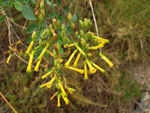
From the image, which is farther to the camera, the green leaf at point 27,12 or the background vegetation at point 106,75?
the background vegetation at point 106,75

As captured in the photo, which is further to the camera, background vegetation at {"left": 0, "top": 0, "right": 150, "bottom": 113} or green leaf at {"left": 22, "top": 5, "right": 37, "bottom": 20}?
background vegetation at {"left": 0, "top": 0, "right": 150, "bottom": 113}

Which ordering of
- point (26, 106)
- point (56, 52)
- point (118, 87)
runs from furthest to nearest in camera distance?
point (118, 87) < point (26, 106) < point (56, 52)

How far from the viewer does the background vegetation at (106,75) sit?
6.56 ft

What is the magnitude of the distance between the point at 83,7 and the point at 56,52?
6.00 ft

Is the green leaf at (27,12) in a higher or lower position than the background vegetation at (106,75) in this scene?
higher

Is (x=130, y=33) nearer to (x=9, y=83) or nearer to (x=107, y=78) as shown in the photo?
(x=107, y=78)

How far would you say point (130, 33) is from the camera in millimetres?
2146

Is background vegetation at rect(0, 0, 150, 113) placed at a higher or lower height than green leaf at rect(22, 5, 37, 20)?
lower

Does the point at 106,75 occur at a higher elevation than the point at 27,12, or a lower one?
lower

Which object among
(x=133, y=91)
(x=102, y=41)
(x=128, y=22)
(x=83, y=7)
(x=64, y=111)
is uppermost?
(x=83, y=7)

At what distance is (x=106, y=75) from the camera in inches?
82.7

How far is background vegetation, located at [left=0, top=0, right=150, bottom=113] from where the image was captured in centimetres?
200

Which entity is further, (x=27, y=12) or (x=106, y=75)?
(x=106, y=75)

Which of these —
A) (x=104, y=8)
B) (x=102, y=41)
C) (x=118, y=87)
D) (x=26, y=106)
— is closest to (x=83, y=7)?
(x=104, y=8)
